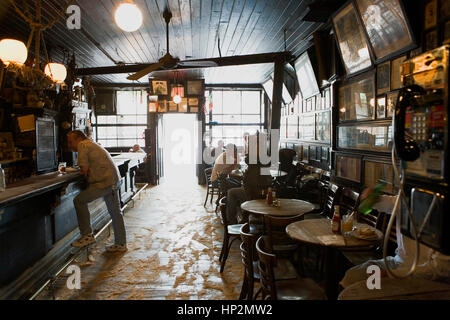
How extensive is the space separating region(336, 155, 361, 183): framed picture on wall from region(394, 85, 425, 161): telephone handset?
2.22 metres

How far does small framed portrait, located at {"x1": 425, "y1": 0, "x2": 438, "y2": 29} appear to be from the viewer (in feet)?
8.56

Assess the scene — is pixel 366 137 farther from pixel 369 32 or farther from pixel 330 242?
pixel 330 242

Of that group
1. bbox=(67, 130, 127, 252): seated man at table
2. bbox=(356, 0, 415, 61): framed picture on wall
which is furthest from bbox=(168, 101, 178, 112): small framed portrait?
bbox=(356, 0, 415, 61): framed picture on wall

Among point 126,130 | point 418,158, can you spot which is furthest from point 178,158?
point 418,158

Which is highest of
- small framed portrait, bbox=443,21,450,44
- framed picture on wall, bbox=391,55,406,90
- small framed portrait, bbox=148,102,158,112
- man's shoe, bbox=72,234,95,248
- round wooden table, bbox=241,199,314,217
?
small framed portrait, bbox=148,102,158,112

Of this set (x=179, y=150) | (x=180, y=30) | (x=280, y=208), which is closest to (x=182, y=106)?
(x=180, y=30)

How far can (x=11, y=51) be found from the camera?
11.9 feet

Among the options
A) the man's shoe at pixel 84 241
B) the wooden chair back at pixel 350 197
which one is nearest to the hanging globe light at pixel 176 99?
the man's shoe at pixel 84 241

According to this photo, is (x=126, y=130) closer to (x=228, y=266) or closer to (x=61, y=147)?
(x=61, y=147)

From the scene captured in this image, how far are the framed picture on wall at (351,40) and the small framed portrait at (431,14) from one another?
92 cm

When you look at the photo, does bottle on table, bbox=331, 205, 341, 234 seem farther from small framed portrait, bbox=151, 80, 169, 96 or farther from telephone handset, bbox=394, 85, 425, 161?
small framed portrait, bbox=151, 80, 169, 96

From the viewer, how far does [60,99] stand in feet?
19.7
